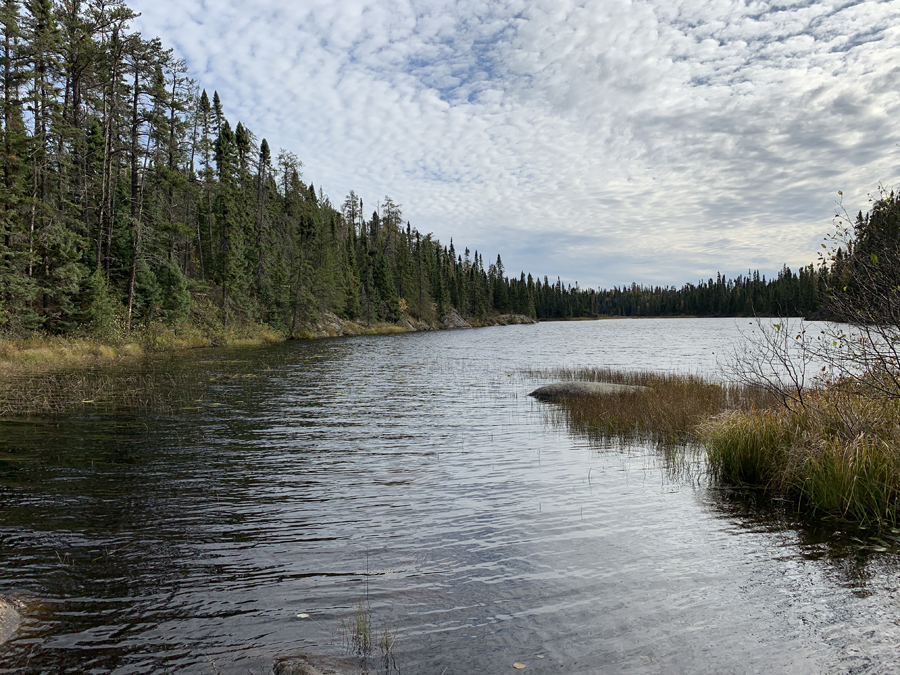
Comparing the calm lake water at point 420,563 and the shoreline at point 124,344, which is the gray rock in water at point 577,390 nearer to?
the calm lake water at point 420,563

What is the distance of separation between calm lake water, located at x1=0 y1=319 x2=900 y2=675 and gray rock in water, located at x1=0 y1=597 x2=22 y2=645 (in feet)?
0.47

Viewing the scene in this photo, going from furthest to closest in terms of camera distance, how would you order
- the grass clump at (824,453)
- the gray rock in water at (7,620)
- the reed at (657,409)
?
the reed at (657,409), the grass clump at (824,453), the gray rock in water at (7,620)

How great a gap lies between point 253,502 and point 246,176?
58440 millimetres

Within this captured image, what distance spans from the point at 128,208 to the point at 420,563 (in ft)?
128

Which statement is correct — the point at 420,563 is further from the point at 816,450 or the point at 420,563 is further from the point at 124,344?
the point at 124,344

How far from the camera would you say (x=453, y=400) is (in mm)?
19891

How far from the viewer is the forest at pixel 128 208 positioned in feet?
82.3

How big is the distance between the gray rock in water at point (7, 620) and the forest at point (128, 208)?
11.6m

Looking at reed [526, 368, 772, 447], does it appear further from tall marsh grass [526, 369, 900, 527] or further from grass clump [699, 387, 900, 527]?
grass clump [699, 387, 900, 527]

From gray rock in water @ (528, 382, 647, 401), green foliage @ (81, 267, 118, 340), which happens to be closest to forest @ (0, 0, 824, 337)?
green foliage @ (81, 267, 118, 340)

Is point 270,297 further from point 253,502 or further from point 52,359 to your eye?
point 253,502

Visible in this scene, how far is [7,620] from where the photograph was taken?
4.35 m

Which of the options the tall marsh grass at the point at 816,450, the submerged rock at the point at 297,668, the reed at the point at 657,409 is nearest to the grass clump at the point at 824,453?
the tall marsh grass at the point at 816,450

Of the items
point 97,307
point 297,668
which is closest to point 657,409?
point 297,668
